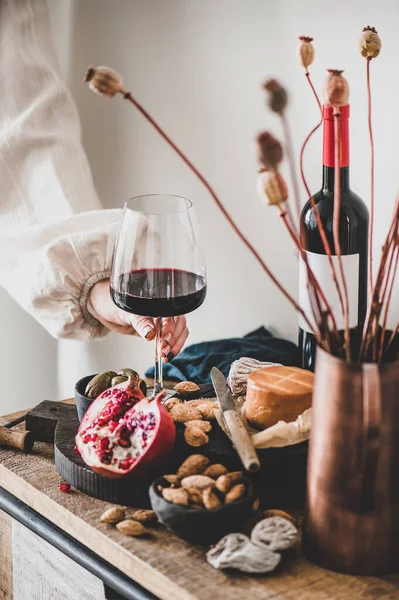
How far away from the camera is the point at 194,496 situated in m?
0.75

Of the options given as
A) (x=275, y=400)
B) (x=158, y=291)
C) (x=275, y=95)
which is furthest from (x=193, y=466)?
(x=275, y=95)

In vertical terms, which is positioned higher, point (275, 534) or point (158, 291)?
point (158, 291)

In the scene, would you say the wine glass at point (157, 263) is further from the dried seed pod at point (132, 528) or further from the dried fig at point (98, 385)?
the dried seed pod at point (132, 528)

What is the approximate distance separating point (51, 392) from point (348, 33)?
1130 millimetres

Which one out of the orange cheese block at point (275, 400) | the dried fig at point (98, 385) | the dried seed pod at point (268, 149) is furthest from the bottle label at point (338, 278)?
the dried seed pod at point (268, 149)

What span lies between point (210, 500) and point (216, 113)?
2.94ft

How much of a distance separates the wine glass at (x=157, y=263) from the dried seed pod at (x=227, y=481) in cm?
26

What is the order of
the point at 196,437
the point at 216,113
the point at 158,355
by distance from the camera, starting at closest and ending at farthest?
the point at 196,437
the point at 158,355
the point at 216,113

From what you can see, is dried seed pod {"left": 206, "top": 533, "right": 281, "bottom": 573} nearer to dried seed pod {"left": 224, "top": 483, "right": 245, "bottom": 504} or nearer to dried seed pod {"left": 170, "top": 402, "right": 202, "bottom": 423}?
dried seed pod {"left": 224, "top": 483, "right": 245, "bottom": 504}

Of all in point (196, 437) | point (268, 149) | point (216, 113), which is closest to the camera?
point (268, 149)

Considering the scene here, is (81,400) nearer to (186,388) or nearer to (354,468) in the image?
(186,388)

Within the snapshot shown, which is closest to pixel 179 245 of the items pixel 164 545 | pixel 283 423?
pixel 283 423

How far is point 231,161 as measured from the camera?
1458mm

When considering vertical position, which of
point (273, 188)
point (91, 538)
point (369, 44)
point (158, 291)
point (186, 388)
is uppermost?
point (369, 44)
